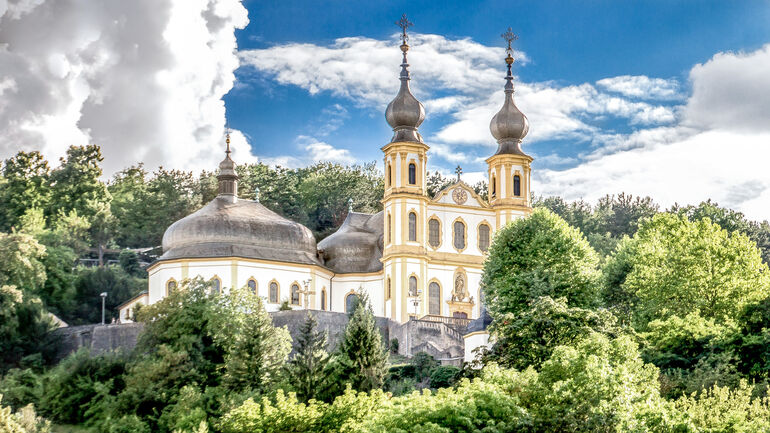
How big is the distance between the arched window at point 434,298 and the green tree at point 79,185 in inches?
1169

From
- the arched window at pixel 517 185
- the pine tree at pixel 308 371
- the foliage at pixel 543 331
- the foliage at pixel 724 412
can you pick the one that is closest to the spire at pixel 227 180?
the arched window at pixel 517 185

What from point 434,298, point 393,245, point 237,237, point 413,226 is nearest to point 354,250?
point 393,245

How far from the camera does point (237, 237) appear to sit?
79.9 m

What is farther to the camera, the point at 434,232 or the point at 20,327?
the point at 434,232

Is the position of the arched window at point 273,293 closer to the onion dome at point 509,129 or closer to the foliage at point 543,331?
the onion dome at point 509,129

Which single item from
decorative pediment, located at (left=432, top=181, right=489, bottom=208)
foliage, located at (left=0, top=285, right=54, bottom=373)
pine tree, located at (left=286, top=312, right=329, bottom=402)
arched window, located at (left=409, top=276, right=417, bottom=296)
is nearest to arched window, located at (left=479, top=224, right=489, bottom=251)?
decorative pediment, located at (left=432, top=181, right=489, bottom=208)

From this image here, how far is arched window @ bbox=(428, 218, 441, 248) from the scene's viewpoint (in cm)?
8138

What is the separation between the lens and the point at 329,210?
10706 centimetres

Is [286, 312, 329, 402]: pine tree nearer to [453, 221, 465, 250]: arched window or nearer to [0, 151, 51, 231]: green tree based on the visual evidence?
[453, 221, 465, 250]: arched window

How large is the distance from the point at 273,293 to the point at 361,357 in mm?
26897

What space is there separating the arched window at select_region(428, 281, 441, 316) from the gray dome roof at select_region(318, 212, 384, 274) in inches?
141

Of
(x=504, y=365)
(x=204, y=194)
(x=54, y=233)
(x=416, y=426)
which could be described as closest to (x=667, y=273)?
(x=504, y=365)

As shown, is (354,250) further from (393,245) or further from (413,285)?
(413,285)

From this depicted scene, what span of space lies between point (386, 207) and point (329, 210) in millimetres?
26054
